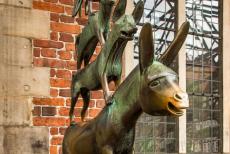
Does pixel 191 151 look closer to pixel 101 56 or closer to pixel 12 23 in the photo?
pixel 12 23

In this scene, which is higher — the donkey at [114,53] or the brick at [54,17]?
the brick at [54,17]

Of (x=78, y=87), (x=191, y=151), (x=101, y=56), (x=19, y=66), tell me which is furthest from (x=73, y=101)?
(x=191, y=151)

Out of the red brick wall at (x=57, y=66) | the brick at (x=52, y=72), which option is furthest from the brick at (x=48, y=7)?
the brick at (x=52, y=72)

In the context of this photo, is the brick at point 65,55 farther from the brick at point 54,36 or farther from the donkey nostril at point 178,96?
the donkey nostril at point 178,96

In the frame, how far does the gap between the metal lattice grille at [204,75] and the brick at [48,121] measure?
1.39 meters

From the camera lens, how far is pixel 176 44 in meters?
1.11

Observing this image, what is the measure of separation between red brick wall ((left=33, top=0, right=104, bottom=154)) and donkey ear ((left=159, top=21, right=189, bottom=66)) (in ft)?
5.58

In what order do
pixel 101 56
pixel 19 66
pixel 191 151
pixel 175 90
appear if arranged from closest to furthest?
pixel 175 90 < pixel 101 56 < pixel 19 66 < pixel 191 151

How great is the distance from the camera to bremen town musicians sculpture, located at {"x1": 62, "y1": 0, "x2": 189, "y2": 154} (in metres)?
1.07

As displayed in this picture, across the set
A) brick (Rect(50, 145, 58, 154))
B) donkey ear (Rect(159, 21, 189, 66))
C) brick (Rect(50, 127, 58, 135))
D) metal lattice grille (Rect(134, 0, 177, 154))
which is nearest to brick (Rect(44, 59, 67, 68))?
brick (Rect(50, 127, 58, 135))

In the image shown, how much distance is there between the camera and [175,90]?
1059 millimetres

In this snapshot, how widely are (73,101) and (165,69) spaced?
18.2 inches

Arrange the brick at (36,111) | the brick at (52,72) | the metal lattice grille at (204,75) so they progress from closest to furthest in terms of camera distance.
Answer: the brick at (36,111)
the brick at (52,72)
the metal lattice grille at (204,75)

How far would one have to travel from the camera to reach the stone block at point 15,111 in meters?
2.65
